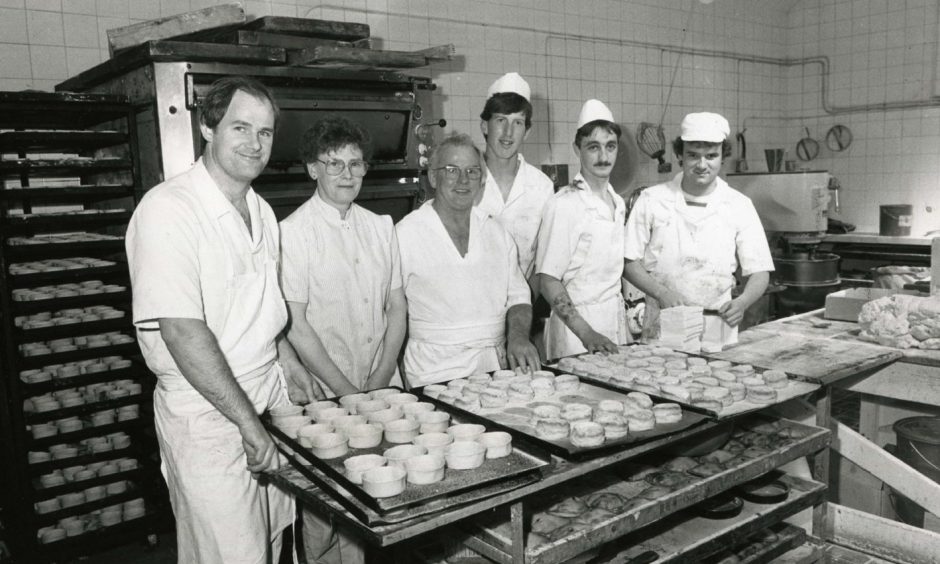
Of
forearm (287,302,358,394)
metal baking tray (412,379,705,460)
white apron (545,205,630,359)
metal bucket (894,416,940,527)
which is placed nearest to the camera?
metal baking tray (412,379,705,460)

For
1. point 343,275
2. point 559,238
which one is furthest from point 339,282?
point 559,238

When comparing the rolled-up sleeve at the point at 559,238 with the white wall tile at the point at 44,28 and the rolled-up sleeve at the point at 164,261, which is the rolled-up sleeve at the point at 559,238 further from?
the white wall tile at the point at 44,28

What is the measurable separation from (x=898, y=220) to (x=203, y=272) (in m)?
6.52

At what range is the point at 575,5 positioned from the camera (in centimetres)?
580

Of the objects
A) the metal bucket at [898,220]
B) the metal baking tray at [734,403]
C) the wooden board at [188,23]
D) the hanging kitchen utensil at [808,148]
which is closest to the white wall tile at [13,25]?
the wooden board at [188,23]

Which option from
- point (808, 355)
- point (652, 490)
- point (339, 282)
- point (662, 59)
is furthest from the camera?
point (662, 59)

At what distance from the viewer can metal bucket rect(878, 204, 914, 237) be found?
6.55m

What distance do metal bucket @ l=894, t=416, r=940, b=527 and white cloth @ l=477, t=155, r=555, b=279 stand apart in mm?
1789

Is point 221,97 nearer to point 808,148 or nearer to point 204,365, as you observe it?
point 204,365

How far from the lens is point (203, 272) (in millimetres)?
1925

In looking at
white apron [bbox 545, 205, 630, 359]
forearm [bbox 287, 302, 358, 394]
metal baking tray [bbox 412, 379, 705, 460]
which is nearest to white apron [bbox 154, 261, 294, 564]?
forearm [bbox 287, 302, 358, 394]

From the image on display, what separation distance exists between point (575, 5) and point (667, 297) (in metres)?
3.48

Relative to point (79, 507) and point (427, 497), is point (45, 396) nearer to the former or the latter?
point (79, 507)

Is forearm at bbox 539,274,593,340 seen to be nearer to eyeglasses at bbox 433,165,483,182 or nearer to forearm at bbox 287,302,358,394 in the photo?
eyeglasses at bbox 433,165,483,182
